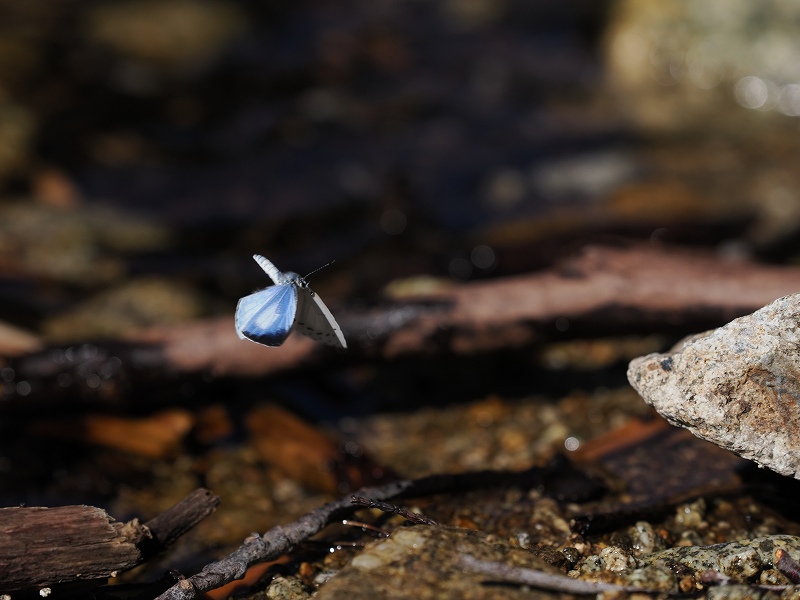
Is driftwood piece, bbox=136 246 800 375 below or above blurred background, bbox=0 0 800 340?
below

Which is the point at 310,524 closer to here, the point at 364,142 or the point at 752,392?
the point at 752,392

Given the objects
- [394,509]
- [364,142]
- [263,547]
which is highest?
[364,142]

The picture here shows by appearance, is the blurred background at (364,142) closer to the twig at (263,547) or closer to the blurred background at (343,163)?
the blurred background at (343,163)

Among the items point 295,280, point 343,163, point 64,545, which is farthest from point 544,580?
point 343,163

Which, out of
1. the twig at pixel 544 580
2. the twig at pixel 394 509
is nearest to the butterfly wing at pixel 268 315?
the twig at pixel 394 509

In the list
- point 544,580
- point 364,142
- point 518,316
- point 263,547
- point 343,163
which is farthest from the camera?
point 364,142

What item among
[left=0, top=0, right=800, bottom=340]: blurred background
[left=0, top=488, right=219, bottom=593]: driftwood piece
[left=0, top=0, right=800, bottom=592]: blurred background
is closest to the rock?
[left=0, top=0, right=800, bottom=592]: blurred background

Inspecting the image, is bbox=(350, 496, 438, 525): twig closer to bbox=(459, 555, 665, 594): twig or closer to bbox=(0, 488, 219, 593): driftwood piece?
bbox=(459, 555, 665, 594): twig
